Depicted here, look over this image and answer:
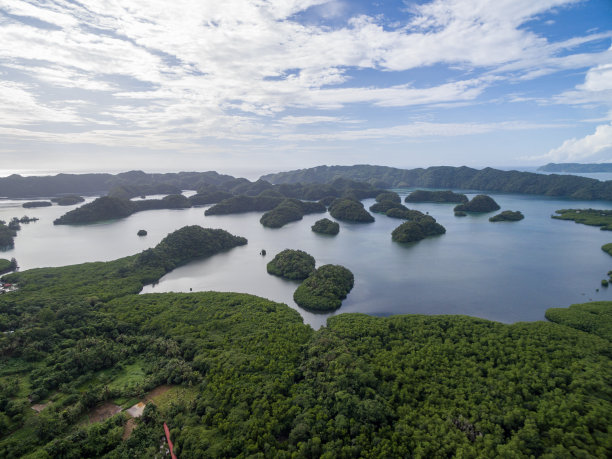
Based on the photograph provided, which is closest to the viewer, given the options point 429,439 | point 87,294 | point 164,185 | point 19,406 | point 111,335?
point 429,439

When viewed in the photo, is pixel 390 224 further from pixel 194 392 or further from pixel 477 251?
pixel 194 392

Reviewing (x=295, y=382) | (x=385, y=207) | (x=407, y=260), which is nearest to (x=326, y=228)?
(x=407, y=260)

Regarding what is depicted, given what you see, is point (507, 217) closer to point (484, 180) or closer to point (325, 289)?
point (325, 289)

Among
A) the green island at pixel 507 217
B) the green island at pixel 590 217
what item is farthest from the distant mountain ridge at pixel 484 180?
the green island at pixel 507 217

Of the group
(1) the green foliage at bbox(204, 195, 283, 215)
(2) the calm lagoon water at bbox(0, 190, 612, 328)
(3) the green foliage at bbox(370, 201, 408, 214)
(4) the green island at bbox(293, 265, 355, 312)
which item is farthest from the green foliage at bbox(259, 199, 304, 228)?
(4) the green island at bbox(293, 265, 355, 312)

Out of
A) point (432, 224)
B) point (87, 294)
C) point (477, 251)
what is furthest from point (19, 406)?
point (432, 224)

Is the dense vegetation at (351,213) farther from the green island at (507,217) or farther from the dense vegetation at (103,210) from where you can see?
the dense vegetation at (103,210)
